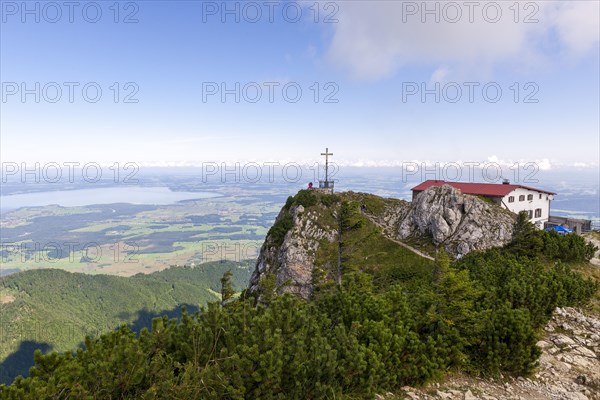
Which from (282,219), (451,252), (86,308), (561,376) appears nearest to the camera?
(561,376)

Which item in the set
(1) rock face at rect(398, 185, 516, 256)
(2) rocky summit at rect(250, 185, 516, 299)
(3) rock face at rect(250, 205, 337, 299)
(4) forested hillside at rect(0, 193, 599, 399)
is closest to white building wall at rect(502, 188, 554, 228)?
(2) rocky summit at rect(250, 185, 516, 299)

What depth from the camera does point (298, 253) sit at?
47.1 meters

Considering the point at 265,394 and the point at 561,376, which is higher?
the point at 265,394

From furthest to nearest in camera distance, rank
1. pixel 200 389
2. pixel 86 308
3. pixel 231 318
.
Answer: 1. pixel 86 308
2. pixel 231 318
3. pixel 200 389

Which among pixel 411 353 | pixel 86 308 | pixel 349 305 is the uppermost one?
pixel 349 305

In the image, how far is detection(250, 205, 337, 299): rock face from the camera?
45.0 metres

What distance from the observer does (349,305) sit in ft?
40.7

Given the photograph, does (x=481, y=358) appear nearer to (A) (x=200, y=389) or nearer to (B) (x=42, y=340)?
(A) (x=200, y=389)

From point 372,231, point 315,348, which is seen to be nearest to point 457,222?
point 372,231

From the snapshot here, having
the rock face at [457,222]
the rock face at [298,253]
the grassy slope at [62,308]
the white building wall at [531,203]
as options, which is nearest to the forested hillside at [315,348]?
the rock face at [457,222]

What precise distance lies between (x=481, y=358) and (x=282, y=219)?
138ft

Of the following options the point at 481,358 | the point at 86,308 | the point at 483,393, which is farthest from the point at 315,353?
the point at 86,308

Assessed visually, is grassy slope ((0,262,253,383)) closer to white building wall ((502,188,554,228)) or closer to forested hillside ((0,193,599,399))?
white building wall ((502,188,554,228))

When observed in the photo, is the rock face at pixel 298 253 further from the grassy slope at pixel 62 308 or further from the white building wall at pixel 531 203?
the grassy slope at pixel 62 308
